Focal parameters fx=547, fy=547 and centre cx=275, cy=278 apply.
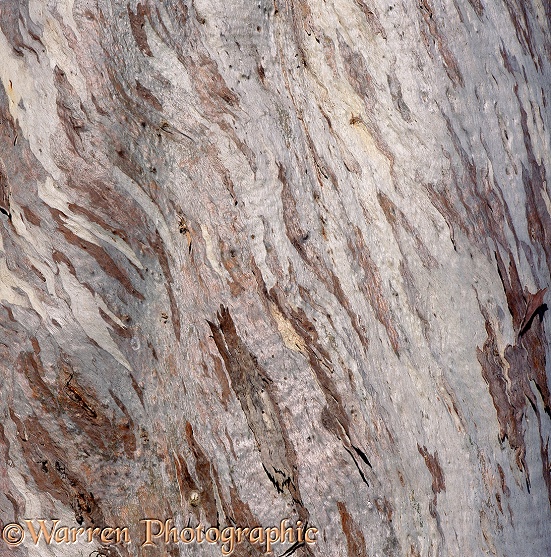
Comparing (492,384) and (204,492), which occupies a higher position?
(492,384)

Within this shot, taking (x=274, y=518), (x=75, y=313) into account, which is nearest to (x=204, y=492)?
(x=274, y=518)

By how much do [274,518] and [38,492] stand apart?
50cm

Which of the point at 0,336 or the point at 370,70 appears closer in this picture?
the point at 370,70

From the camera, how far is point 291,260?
1064mm

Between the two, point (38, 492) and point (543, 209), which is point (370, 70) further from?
point (38, 492)

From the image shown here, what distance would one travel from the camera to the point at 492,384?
105 centimetres

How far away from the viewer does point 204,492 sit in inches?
44.3

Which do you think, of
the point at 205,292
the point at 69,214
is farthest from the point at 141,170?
the point at 205,292

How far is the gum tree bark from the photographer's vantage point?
104 cm

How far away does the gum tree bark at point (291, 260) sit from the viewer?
41.1 inches

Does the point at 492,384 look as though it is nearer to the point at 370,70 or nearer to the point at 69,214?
the point at 370,70

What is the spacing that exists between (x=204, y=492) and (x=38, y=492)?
35cm

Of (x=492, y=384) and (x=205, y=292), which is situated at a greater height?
(x=205, y=292)

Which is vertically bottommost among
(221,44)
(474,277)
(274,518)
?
(274,518)
